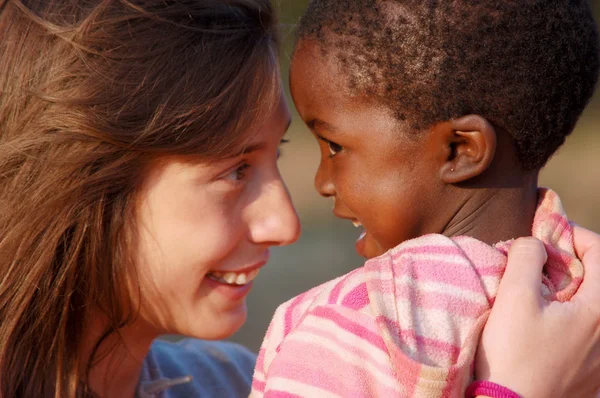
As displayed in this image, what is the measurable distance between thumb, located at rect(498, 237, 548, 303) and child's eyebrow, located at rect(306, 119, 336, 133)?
0.63 meters

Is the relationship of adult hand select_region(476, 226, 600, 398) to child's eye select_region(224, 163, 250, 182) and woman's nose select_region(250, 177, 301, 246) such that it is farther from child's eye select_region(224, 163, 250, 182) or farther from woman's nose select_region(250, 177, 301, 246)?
child's eye select_region(224, 163, 250, 182)

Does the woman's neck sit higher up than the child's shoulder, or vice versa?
the child's shoulder

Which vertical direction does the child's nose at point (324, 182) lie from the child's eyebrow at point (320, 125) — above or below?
below

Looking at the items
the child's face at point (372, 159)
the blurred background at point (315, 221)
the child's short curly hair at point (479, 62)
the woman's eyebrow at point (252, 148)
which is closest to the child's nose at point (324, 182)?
the child's face at point (372, 159)

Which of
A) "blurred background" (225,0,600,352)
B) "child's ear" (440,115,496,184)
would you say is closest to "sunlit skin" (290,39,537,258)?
"child's ear" (440,115,496,184)

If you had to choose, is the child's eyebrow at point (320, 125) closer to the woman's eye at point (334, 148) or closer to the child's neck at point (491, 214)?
the woman's eye at point (334, 148)

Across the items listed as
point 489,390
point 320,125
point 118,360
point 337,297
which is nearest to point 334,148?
point 320,125

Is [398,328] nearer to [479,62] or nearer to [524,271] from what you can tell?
[524,271]

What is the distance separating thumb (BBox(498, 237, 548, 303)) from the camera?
2055 mm

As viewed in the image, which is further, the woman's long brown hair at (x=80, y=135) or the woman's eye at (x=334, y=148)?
the woman's eye at (x=334, y=148)

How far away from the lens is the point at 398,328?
6.40ft

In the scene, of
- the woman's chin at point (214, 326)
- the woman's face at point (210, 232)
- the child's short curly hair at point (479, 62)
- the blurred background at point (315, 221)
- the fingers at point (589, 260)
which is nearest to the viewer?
the fingers at point (589, 260)

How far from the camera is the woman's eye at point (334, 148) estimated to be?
2525 mm

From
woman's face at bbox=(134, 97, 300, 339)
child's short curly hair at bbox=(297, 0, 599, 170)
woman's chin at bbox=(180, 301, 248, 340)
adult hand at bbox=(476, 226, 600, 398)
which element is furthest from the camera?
woman's chin at bbox=(180, 301, 248, 340)
